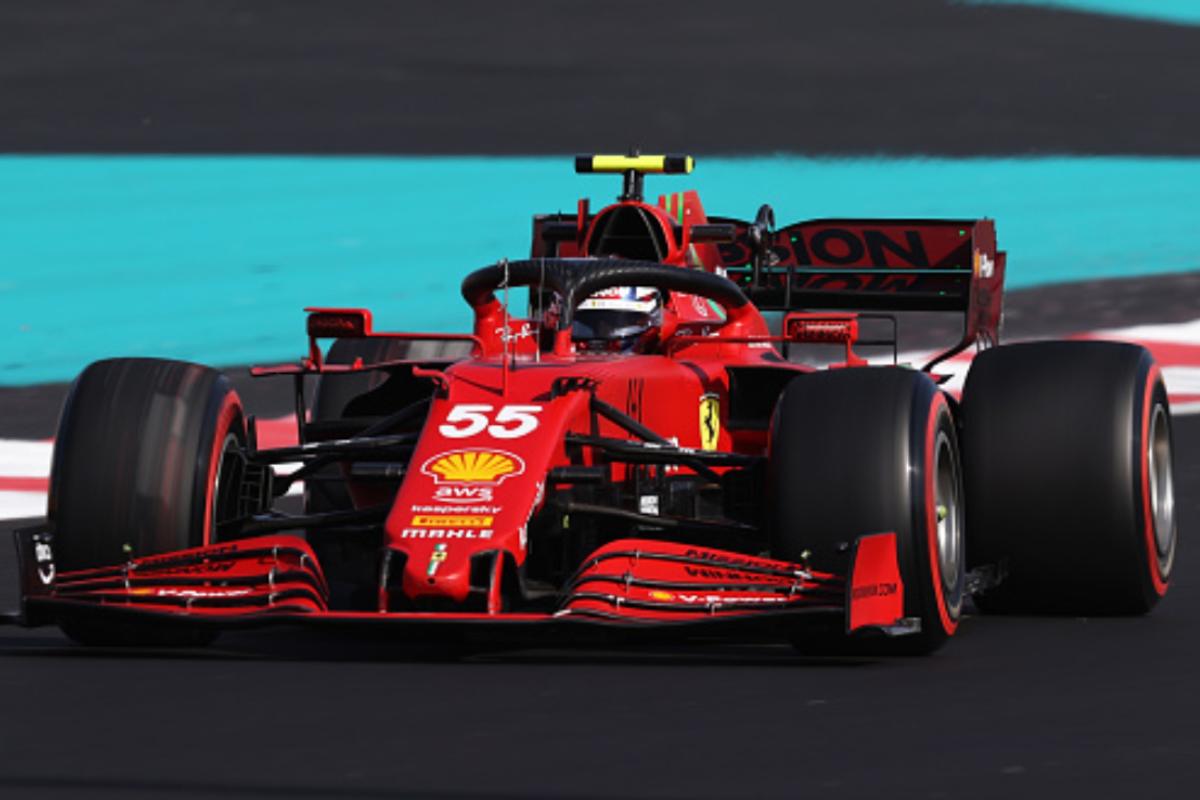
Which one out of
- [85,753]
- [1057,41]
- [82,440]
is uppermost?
[1057,41]

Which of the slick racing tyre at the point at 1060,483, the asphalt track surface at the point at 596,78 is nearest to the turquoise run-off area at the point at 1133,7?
the asphalt track surface at the point at 596,78

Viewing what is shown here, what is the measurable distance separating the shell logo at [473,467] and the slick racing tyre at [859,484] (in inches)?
34.1

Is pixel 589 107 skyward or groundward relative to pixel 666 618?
skyward

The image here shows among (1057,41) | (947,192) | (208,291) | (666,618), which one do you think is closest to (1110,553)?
(666,618)

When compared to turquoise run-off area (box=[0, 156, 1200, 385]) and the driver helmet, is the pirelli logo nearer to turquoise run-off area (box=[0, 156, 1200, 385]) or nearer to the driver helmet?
the driver helmet

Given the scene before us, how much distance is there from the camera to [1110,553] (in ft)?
32.1

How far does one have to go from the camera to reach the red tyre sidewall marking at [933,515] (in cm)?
855

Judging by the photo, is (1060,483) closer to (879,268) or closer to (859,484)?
(859,484)

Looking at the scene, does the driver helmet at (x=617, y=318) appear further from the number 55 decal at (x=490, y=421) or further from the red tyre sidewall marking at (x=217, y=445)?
the red tyre sidewall marking at (x=217, y=445)

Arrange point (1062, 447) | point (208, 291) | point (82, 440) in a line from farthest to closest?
point (208, 291)
point (1062, 447)
point (82, 440)

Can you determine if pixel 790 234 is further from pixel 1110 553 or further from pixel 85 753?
pixel 85 753

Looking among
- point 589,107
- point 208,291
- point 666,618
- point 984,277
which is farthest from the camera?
point 589,107

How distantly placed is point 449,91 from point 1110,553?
1891 centimetres

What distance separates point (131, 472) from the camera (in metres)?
8.88
